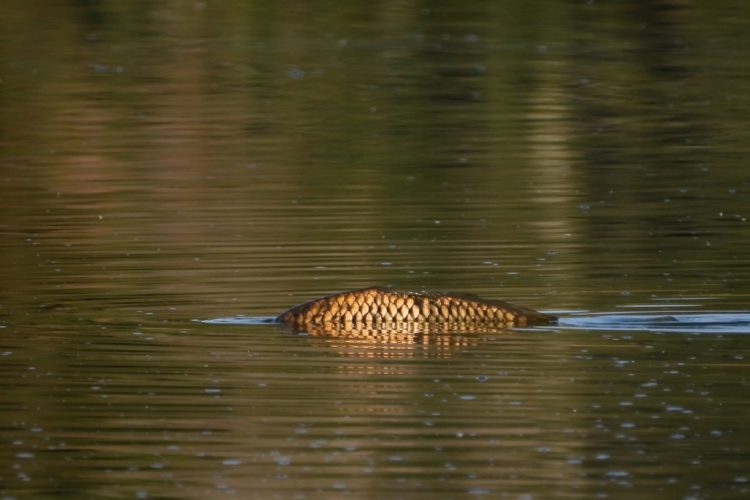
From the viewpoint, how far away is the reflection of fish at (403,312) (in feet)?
37.1

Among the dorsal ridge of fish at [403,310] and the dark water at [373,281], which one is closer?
the dark water at [373,281]

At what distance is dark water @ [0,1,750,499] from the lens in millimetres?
8500

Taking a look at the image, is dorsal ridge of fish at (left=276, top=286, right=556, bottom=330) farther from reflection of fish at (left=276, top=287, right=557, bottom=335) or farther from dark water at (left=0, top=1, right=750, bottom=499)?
dark water at (left=0, top=1, right=750, bottom=499)

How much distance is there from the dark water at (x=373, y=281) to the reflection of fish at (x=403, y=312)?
0.92ft

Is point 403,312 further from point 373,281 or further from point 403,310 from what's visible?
point 373,281

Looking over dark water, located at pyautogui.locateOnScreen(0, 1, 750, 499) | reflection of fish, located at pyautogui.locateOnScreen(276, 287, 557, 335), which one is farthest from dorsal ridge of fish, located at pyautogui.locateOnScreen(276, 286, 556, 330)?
A: dark water, located at pyautogui.locateOnScreen(0, 1, 750, 499)

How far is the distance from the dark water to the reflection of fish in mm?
281

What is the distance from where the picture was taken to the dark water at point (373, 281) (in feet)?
27.9

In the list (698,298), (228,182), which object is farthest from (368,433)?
(228,182)

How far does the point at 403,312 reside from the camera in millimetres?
11336

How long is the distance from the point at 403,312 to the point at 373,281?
1940 millimetres

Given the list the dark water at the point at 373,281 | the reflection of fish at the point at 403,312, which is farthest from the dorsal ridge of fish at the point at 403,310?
the dark water at the point at 373,281

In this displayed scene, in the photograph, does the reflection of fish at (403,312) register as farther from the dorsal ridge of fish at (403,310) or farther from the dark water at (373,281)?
the dark water at (373,281)

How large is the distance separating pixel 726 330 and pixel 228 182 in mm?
10079
